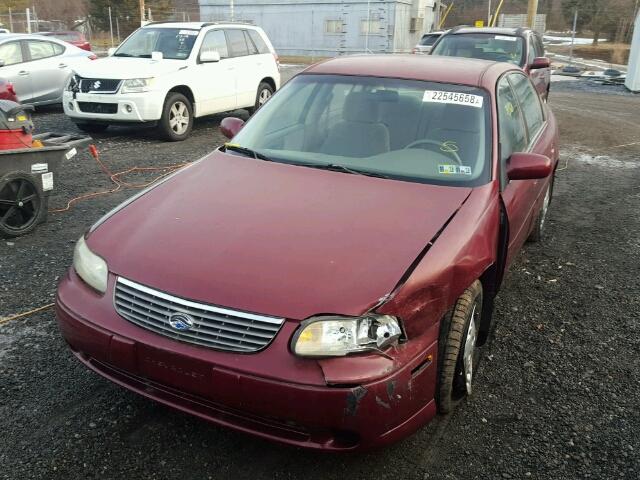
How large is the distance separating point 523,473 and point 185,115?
8.28m

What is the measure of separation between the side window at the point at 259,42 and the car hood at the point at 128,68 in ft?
7.00

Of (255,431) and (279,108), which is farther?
(279,108)

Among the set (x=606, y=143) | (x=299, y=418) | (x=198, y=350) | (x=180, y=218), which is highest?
(x=180, y=218)

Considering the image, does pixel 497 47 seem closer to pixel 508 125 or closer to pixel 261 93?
pixel 261 93

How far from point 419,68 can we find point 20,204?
358 centimetres

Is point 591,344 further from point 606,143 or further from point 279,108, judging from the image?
point 606,143

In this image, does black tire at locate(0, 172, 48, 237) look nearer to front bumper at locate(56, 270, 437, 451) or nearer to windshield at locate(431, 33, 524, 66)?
front bumper at locate(56, 270, 437, 451)

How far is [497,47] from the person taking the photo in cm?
1008

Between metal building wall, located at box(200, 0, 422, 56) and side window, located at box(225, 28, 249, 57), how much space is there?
78.0ft

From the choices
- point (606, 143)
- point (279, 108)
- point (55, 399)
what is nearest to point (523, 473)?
point (55, 399)

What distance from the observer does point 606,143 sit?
10141 mm

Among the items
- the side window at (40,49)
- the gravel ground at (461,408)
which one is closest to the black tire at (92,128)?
the side window at (40,49)

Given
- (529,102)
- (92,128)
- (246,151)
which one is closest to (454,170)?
(246,151)

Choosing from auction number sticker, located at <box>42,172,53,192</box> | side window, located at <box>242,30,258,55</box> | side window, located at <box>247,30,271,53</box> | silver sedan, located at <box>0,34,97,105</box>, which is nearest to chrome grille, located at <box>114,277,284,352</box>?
auction number sticker, located at <box>42,172,53,192</box>
